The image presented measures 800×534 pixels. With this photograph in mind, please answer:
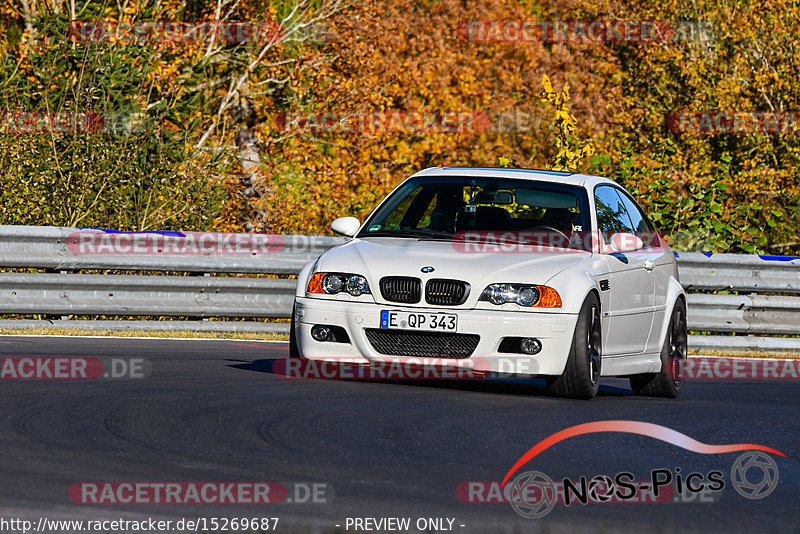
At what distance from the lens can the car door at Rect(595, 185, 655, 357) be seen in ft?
33.2

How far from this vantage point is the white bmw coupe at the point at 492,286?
30.4 ft

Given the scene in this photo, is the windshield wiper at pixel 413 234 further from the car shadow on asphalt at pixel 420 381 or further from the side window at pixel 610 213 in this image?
the side window at pixel 610 213

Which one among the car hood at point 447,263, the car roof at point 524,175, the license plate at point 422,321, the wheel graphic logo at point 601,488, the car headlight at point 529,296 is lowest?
the wheel graphic logo at point 601,488

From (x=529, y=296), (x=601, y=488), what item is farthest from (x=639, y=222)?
(x=601, y=488)

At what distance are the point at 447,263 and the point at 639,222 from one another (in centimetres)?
281

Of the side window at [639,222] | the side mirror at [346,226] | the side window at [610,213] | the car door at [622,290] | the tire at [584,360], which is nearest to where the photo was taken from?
the tire at [584,360]

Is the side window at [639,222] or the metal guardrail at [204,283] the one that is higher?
the side window at [639,222]

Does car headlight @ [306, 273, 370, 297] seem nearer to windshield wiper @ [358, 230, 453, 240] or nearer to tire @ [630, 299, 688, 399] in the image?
windshield wiper @ [358, 230, 453, 240]

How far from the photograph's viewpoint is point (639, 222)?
11.7 meters

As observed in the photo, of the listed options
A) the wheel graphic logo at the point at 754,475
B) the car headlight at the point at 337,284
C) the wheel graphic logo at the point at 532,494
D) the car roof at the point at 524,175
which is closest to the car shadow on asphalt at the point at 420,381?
the car headlight at the point at 337,284

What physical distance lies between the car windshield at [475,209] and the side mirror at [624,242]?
0.27 m

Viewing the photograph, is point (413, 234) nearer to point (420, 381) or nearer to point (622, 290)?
point (420, 381)

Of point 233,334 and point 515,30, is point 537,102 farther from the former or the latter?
point 233,334

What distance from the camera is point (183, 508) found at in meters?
5.39
